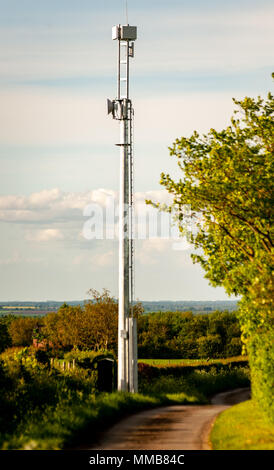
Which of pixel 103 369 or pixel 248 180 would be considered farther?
pixel 103 369

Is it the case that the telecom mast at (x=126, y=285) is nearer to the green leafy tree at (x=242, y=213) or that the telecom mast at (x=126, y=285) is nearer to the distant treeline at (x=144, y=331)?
the green leafy tree at (x=242, y=213)

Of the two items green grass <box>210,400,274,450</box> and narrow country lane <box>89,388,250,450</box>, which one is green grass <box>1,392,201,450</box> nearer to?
narrow country lane <box>89,388,250,450</box>

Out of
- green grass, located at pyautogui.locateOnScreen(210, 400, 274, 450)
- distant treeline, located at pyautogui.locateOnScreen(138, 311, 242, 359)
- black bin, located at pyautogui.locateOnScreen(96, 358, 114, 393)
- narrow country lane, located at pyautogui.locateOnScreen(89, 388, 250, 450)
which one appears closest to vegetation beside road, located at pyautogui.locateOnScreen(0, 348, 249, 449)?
black bin, located at pyautogui.locateOnScreen(96, 358, 114, 393)

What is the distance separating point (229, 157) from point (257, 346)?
594cm

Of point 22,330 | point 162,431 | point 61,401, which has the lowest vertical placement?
point 162,431

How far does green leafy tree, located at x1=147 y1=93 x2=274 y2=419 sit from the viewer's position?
17328mm

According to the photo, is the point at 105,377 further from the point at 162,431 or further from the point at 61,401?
the point at 162,431

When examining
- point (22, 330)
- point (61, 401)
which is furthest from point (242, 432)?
point (22, 330)

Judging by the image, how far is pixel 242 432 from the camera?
16531 millimetres

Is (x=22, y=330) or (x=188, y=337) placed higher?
(x=22, y=330)

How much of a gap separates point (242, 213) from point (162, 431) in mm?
6892
